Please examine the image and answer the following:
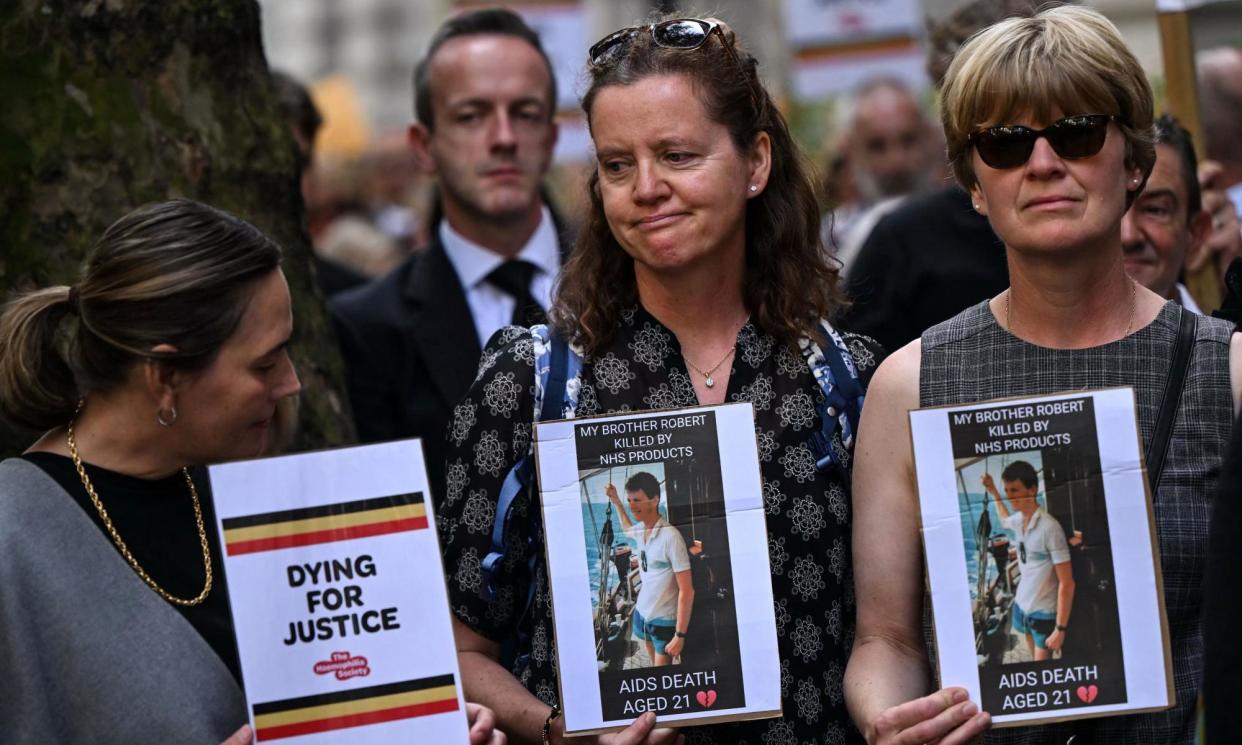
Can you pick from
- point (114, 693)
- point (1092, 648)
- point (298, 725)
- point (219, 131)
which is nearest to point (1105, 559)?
point (1092, 648)

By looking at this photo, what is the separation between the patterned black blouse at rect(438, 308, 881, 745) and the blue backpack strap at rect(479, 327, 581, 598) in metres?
0.02

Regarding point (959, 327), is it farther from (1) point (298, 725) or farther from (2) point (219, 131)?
(2) point (219, 131)

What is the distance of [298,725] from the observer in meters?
3.18

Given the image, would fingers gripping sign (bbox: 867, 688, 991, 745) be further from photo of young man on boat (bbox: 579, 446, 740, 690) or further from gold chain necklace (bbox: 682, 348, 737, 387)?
gold chain necklace (bbox: 682, 348, 737, 387)

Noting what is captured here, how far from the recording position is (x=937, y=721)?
306cm

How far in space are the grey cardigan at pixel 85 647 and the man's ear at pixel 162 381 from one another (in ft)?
0.88

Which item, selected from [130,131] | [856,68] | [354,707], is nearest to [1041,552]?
[354,707]

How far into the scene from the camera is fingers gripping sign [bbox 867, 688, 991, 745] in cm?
306

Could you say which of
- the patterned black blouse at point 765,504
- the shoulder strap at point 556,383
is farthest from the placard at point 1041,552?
the shoulder strap at point 556,383

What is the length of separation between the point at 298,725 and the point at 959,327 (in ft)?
4.98

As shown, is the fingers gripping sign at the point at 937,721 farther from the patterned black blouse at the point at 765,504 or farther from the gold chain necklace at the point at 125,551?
the gold chain necklace at the point at 125,551

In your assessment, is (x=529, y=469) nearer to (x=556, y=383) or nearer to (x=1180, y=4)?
(x=556, y=383)

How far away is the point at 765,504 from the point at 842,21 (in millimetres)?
6838

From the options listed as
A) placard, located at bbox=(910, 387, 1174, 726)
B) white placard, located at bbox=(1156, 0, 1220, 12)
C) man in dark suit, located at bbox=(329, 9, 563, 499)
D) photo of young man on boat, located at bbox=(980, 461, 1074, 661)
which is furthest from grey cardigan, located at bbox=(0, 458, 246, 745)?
white placard, located at bbox=(1156, 0, 1220, 12)
